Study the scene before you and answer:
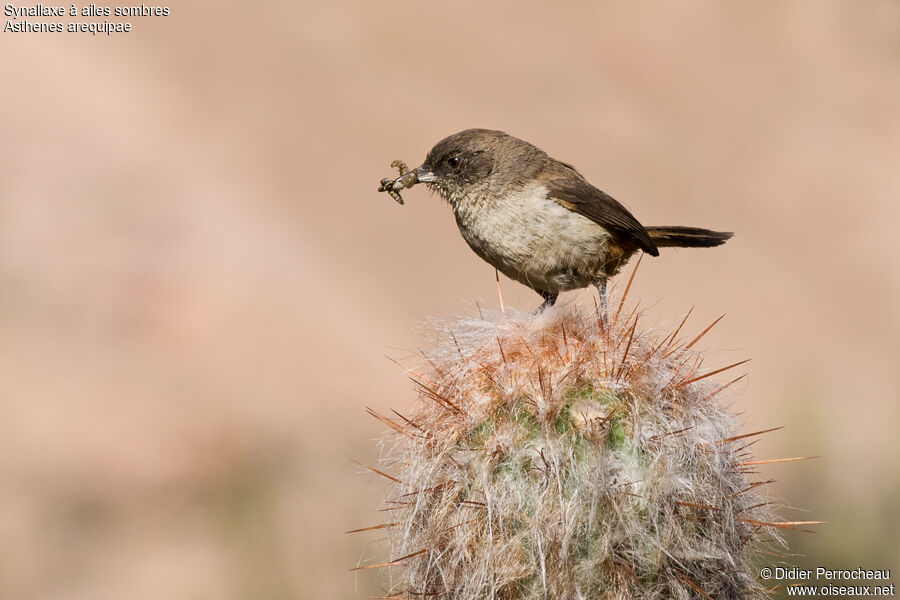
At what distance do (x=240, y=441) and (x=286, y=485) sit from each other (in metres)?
1.13

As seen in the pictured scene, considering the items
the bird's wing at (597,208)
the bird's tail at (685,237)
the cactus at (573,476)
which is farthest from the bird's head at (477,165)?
the cactus at (573,476)

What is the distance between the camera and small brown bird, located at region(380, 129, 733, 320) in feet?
14.7

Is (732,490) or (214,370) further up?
(214,370)

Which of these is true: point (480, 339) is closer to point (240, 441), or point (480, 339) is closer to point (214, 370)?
point (240, 441)

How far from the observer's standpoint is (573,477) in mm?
3035

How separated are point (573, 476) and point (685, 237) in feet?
7.57

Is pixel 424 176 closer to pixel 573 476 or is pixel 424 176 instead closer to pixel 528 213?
pixel 528 213

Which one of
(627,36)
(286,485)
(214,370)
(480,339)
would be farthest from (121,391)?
(627,36)

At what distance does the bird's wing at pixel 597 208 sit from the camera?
458 centimetres

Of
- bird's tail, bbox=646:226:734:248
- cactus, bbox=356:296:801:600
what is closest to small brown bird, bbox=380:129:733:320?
bird's tail, bbox=646:226:734:248

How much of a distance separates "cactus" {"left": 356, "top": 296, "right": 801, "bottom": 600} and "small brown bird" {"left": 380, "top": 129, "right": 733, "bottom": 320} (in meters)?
1.07

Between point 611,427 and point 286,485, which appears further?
point 286,485

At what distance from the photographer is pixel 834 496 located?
7.63 meters

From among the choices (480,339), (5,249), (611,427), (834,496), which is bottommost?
(834,496)
